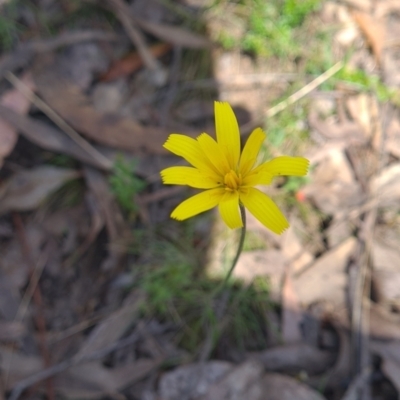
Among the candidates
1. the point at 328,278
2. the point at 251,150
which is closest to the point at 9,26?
the point at 251,150

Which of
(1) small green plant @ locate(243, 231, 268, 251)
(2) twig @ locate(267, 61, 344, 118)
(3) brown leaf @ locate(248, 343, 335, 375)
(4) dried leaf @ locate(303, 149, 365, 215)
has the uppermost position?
(2) twig @ locate(267, 61, 344, 118)

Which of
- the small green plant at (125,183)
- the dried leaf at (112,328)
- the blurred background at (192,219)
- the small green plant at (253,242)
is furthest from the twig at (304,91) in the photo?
the dried leaf at (112,328)

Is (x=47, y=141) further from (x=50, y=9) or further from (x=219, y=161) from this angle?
(x=219, y=161)

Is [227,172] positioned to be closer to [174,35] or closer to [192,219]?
[192,219]

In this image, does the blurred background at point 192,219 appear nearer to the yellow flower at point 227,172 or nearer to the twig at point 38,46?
the twig at point 38,46

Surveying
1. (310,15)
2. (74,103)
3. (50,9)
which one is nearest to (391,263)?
(310,15)

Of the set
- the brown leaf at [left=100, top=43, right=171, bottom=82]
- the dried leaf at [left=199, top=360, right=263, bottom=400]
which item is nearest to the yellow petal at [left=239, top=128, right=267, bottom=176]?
the dried leaf at [left=199, top=360, right=263, bottom=400]

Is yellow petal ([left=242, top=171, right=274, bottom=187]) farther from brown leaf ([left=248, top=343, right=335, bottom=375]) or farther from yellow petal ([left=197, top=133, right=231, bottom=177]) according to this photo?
A: brown leaf ([left=248, top=343, right=335, bottom=375])
